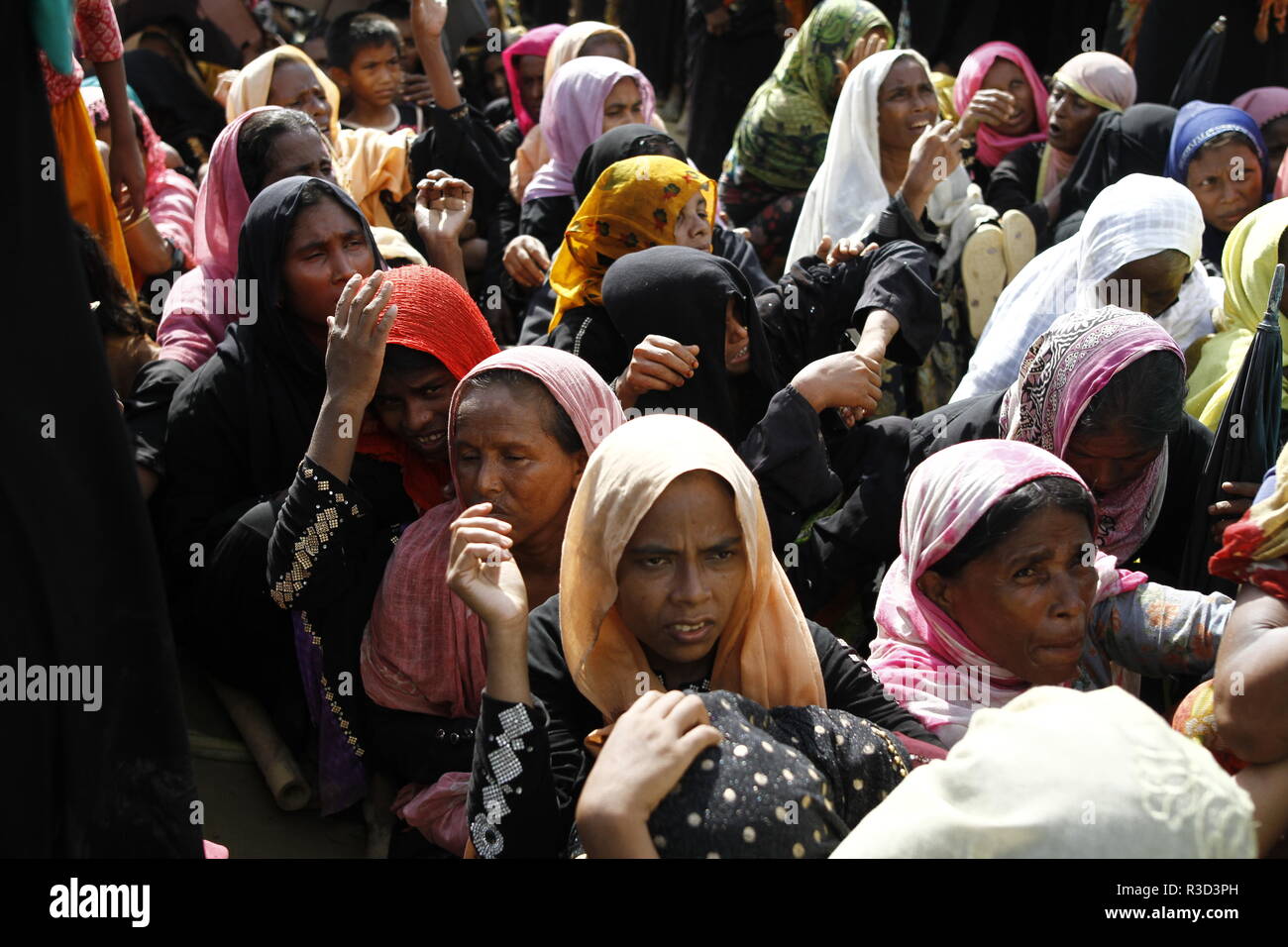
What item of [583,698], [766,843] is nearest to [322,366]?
[583,698]

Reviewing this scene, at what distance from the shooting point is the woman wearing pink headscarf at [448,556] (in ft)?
9.52

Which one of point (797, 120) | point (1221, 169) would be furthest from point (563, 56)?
point (1221, 169)

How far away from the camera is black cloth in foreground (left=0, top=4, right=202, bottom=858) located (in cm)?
175

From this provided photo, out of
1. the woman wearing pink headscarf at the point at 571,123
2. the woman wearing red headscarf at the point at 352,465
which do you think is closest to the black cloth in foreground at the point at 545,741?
the woman wearing red headscarf at the point at 352,465

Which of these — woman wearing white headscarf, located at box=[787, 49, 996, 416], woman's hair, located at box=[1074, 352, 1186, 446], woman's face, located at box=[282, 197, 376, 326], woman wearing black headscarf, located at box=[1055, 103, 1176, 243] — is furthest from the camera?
woman wearing black headscarf, located at box=[1055, 103, 1176, 243]

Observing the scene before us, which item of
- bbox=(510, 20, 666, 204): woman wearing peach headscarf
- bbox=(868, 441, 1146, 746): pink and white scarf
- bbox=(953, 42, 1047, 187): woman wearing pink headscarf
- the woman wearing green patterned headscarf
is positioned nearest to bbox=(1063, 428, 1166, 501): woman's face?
bbox=(868, 441, 1146, 746): pink and white scarf

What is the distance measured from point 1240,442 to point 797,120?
2981 mm

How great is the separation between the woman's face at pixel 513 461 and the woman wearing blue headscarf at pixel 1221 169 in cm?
333

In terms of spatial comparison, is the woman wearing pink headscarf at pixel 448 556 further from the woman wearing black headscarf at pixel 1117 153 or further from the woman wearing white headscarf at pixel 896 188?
the woman wearing black headscarf at pixel 1117 153

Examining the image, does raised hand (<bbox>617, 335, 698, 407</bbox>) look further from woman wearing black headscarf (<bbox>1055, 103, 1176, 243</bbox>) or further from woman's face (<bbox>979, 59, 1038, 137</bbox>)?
woman's face (<bbox>979, 59, 1038, 137</bbox>)

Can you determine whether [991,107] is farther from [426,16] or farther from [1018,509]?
[1018,509]

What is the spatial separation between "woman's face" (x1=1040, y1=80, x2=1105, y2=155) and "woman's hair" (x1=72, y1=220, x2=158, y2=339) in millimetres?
4152

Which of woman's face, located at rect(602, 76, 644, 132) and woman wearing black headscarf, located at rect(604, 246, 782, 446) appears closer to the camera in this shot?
woman wearing black headscarf, located at rect(604, 246, 782, 446)

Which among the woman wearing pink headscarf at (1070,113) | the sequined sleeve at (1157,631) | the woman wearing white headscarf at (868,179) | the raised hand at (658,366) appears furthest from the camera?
the woman wearing pink headscarf at (1070,113)
